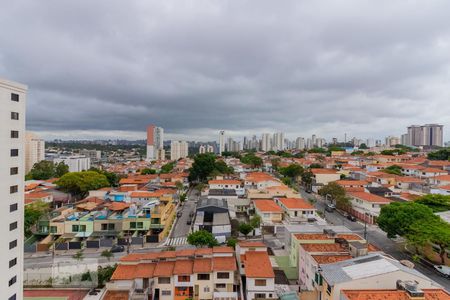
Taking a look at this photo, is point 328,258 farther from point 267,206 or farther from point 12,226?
point 12,226

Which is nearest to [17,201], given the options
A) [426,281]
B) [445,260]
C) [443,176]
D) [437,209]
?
[426,281]

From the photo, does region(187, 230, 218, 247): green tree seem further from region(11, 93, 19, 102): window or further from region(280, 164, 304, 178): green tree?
region(280, 164, 304, 178): green tree

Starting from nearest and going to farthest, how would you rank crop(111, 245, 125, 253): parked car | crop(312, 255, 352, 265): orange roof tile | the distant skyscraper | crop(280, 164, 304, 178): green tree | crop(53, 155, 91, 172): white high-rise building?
crop(312, 255, 352, 265): orange roof tile < crop(111, 245, 125, 253): parked car < crop(280, 164, 304, 178): green tree < crop(53, 155, 91, 172): white high-rise building < the distant skyscraper

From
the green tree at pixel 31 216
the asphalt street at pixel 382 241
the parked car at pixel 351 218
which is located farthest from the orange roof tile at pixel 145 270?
→ the parked car at pixel 351 218

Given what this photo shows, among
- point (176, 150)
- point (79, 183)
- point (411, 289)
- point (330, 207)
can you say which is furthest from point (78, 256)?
point (176, 150)

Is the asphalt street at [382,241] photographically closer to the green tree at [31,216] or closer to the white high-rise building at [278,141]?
the green tree at [31,216]

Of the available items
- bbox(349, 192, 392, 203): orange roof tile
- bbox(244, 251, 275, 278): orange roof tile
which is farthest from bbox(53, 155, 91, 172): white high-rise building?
bbox(244, 251, 275, 278): orange roof tile

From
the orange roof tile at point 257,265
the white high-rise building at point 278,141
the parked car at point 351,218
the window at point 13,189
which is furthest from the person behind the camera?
the white high-rise building at point 278,141
